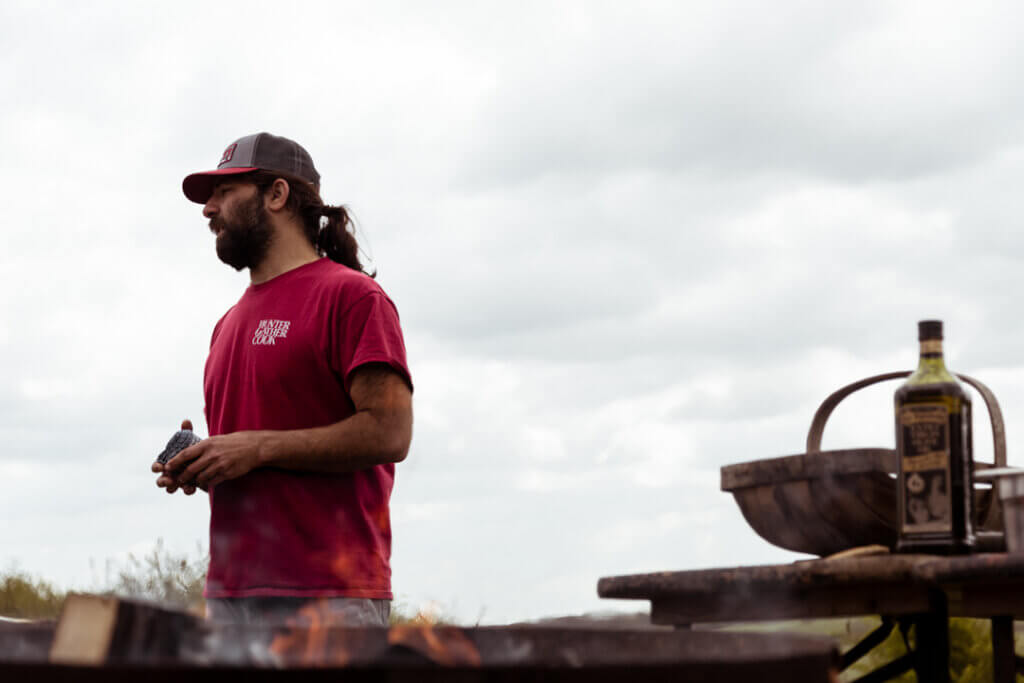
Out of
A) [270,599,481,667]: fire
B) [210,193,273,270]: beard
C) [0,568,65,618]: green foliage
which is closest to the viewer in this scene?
[270,599,481,667]: fire

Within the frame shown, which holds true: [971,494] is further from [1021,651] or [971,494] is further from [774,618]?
[1021,651]

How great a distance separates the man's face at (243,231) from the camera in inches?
115

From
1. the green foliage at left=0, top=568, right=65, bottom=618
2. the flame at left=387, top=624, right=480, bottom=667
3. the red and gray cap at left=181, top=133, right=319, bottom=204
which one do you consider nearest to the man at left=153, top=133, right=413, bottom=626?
the red and gray cap at left=181, top=133, right=319, bottom=204

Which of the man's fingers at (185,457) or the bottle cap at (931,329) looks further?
the man's fingers at (185,457)

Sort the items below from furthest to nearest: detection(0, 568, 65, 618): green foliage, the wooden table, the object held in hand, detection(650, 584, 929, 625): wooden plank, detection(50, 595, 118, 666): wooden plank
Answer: detection(0, 568, 65, 618): green foliage, the object held in hand, detection(650, 584, 929, 625): wooden plank, the wooden table, detection(50, 595, 118, 666): wooden plank

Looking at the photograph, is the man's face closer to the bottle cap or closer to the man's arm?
the man's arm

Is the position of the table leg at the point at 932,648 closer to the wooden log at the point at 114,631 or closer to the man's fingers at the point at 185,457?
the wooden log at the point at 114,631

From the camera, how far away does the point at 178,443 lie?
2670 mm

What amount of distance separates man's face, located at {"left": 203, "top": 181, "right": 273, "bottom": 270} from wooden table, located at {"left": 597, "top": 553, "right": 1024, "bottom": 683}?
119 centimetres

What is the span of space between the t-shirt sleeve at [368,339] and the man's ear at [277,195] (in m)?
0.48

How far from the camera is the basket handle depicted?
251 cm

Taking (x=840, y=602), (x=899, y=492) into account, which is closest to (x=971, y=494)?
(x=899, y=492)

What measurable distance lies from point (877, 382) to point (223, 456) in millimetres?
1479

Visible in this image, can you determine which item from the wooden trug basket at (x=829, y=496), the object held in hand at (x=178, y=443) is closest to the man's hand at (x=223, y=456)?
the object held in hand at (x=178, y=443)
